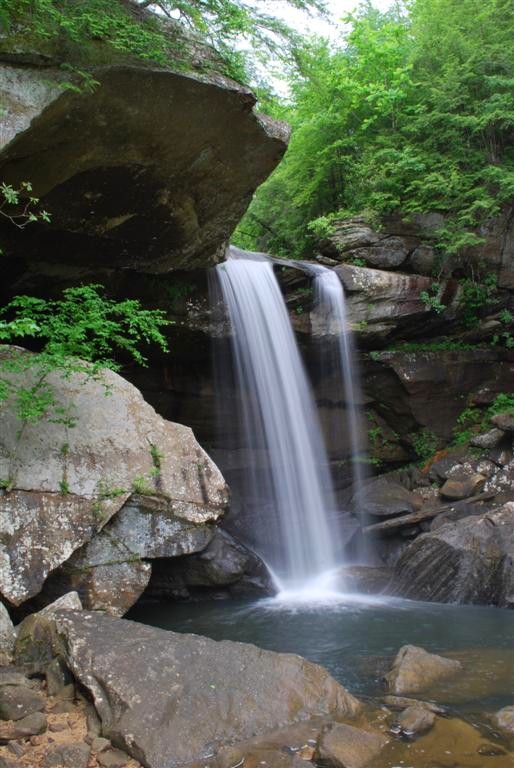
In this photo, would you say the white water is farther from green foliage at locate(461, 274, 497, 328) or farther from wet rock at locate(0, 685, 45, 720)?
wet rock at locate(0, 685, 45, 720)

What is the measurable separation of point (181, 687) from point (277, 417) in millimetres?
7991

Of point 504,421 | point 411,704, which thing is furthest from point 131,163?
point 504,421

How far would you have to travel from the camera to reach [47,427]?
22.5 feet

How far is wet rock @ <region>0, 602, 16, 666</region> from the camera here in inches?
194

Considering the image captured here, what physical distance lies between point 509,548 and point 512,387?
582 cm

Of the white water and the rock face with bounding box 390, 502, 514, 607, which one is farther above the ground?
the white water

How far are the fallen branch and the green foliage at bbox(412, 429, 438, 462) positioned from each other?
78.4 inches

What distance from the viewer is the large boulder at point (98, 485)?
20.1ft

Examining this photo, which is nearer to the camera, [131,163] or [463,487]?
[131,163]

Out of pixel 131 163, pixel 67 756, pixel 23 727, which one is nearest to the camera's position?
pixel 67 756

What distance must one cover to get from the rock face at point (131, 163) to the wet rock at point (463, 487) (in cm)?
667

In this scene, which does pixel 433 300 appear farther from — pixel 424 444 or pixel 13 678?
pixel 13 678

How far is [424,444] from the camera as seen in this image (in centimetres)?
1348

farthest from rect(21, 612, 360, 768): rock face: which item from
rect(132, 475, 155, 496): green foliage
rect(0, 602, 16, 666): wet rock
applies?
rect(132, 475, 155, 496): green foliage
